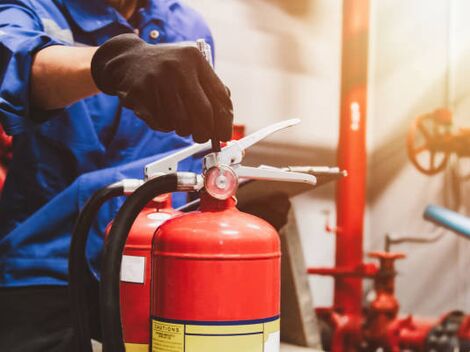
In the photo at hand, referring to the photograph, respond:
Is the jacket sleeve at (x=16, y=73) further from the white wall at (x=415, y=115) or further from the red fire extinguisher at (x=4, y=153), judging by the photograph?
the white wall at (x=415, y=115)

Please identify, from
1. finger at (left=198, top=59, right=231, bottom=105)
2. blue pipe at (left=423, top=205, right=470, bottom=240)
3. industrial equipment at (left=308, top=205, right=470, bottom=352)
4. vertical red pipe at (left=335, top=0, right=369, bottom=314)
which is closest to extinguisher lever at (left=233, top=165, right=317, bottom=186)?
finger at (left=198, top=59, right=231, bottom=105)

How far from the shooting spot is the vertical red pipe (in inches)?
79.6

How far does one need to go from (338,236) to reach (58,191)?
3.92 feet

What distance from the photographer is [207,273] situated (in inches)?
27.0

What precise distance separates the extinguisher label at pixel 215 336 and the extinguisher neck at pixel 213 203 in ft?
0.50

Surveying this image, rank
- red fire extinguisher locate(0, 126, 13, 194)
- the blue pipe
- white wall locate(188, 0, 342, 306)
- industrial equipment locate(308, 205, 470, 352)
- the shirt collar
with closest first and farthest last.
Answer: the shirt collar, red fire extinguisher locate(0, 126, 13, 194), the blue pipe, industrial equipment locate(308, 205, 470, 352), white wall locate(188, 0, 342, 306)

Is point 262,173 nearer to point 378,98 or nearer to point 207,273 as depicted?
point 207,273

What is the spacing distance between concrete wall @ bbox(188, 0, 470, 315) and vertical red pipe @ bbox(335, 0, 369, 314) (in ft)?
0.79

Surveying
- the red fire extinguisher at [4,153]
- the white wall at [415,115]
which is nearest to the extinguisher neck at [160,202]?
the red fire extinguisher at [4,153]

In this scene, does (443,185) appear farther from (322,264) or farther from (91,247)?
(91,247)

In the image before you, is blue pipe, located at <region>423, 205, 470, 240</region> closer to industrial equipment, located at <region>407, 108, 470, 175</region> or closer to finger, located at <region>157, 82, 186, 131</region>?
industrial equipment, located at <region>407, 108, 470, 175</region>

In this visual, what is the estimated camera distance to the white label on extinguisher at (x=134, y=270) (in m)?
0.88

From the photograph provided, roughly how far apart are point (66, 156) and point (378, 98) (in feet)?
5.82

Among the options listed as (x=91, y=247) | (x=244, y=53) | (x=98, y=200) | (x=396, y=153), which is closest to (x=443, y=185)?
(x=396, y=153)
